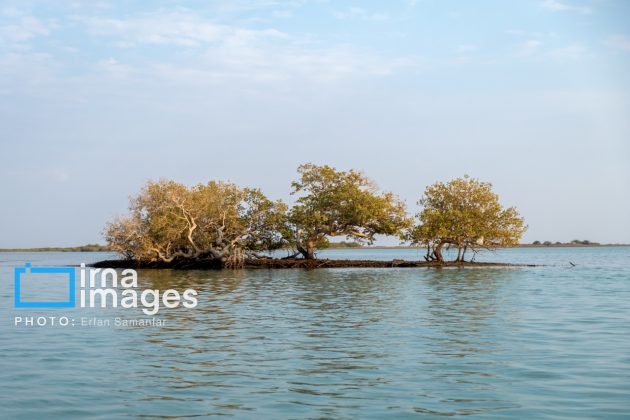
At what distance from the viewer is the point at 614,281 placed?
40250 millimetres

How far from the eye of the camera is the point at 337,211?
55531 millimetres

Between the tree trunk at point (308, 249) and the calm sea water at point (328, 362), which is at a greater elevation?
the tree trunk at point (308, 249)

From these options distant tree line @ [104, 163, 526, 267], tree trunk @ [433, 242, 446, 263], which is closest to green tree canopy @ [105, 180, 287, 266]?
distant tree line @ [104, 163, 526, 267]

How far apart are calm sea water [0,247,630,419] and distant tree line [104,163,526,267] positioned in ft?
88.2

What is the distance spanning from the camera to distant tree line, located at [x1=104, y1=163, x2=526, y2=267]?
53.3 metres

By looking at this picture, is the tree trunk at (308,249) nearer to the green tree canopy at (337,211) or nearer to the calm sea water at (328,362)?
the green tree canopy at (337,211)

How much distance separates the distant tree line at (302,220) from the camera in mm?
53281

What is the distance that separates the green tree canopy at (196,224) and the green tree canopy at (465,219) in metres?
11.7

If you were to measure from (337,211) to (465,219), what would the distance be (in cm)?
1003

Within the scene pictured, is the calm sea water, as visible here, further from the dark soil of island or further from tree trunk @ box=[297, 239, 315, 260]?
tree trunk @ box=[297, 239, 315, 260]

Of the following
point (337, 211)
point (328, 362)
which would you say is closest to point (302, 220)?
point (337, 211)

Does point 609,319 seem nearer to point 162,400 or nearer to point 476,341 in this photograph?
point 476,341

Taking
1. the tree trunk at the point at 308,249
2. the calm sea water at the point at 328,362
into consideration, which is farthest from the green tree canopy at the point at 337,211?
the calm sea water at the point at 328,362

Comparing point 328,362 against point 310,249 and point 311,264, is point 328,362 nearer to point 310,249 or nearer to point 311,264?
point 311,264
